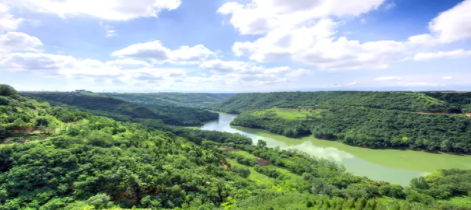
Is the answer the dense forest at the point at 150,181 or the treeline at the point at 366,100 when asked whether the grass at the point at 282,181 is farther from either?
the treeline at the point at 366,100

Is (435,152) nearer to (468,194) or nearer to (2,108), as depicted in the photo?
(468,194)

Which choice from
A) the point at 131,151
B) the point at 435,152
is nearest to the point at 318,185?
the point at 131,151

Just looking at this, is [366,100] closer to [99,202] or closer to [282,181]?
[282,181]

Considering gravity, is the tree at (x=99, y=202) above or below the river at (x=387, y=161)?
above

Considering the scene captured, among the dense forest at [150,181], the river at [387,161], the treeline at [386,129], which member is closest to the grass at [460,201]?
the dense forest at [150,181]

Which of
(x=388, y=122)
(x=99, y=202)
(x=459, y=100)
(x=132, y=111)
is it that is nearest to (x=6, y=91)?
(x=99, y=202)

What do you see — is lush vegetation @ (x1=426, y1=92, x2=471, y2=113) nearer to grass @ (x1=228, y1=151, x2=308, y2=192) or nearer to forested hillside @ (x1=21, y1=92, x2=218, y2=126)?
grass @ (x1=228, y1=151, x2=308, y2=192)
